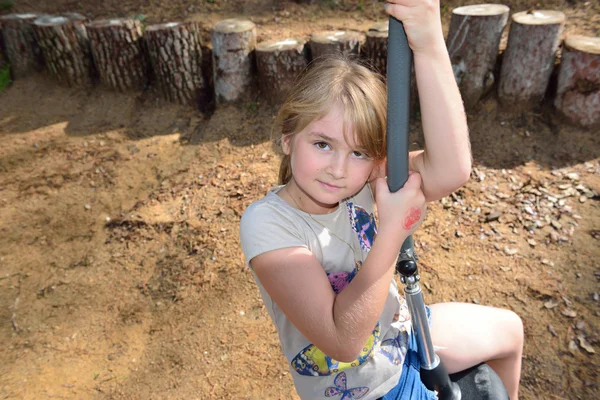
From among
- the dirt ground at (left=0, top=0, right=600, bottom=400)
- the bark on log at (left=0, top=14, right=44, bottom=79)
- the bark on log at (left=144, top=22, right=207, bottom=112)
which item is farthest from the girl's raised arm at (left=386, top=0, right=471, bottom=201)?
the bark on log at (left=0, top=14, right=44, bottom=79)

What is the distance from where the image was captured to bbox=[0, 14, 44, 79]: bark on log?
177 inches

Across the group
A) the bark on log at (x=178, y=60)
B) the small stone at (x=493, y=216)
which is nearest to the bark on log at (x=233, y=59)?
the bark on log at (x=178, y=60)

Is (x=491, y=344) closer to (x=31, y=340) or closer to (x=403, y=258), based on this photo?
(x=403, y=258)

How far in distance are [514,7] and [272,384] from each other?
3.94 m

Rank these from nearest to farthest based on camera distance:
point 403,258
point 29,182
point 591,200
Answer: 1. point 403,258
2. point 591,200
3. point 29,182

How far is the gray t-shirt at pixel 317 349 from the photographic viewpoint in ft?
4.75

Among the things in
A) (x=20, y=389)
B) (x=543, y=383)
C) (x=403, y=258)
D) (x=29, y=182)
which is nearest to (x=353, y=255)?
(x=403, y=258)

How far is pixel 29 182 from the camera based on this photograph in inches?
147

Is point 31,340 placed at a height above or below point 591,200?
below

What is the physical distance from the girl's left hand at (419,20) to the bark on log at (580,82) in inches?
114

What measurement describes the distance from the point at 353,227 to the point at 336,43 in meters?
2.57

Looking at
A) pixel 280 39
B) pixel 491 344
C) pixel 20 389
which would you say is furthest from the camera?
pixel 280 39

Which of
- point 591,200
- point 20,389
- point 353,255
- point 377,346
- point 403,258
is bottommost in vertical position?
point 20,389

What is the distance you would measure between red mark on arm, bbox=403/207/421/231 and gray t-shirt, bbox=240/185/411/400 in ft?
1.04
